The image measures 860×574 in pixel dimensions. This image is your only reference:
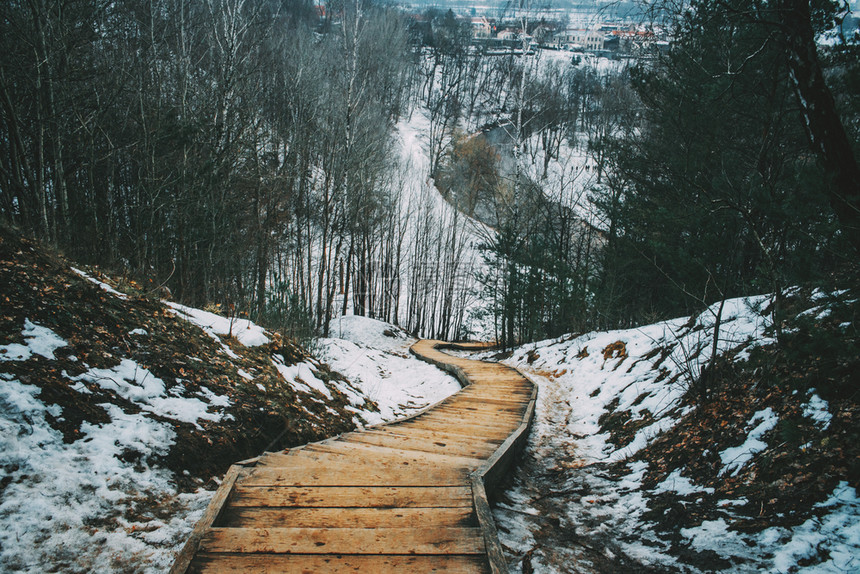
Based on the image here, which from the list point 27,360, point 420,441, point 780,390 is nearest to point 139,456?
point 27,360

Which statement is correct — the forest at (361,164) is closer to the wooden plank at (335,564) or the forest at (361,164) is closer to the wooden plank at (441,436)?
the wooden plank at (335,564)

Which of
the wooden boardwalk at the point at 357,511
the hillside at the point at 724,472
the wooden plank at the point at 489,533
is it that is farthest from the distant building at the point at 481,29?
the wooden plank at the point at 489,533

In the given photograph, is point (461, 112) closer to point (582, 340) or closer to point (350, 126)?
point (350, 126)

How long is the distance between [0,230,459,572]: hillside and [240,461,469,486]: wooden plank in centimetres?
46

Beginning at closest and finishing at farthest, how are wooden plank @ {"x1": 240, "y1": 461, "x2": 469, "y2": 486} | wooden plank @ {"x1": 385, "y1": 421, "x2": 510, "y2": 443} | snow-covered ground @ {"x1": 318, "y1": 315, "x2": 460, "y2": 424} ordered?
wooden plank @ {"x1": 240, "y1": 461, "x2": 469, "y2": 486} < wooden plank @ {"x1": 385, "y1": 421, "x2": 510, "y2": 443} < snow-covered ground @ {"x1": 318, "y1": 315, "x2": 460, "y2": 424}

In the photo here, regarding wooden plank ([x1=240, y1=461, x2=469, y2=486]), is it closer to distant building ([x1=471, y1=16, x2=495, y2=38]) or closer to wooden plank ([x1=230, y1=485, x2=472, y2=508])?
wooden plank ([x1=230, y1=485, x2=472, y2=508])

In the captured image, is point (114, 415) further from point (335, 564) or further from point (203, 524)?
→ point (335, 564)

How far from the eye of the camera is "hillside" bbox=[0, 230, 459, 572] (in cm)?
208

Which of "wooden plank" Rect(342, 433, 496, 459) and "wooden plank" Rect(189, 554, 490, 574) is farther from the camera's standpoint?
"wooden plank" Rect(342, 433, 496, 459)

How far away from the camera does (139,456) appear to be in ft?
8.91

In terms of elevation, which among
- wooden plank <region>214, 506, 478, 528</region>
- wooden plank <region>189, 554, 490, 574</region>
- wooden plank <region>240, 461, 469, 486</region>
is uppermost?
wooden plank <region>189, 554, 490, 574</region>

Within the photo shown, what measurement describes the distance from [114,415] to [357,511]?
1.95 m

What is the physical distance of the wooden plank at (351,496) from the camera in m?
2.34

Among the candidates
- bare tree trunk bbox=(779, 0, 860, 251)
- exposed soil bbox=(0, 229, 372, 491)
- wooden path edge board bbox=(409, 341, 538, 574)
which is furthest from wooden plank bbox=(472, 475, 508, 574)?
bare tree trunk bbox=(779, 0, 860, 251)
